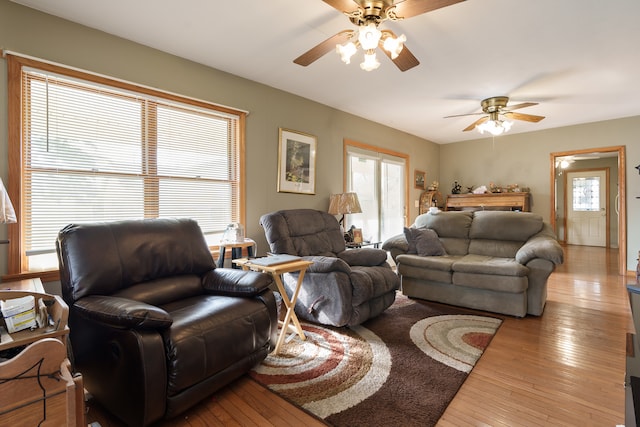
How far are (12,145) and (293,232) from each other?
7.24 ft

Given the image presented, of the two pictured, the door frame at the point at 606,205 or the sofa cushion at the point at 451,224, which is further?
the door frame at the point at 606,205

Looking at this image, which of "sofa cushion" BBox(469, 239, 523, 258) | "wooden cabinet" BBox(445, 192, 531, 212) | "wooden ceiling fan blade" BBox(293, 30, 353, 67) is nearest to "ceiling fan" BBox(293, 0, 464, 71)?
"wooden ceiling fan blade" BBox(293, 30, 353, 67)

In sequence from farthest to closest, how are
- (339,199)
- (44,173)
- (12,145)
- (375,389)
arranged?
1. (339,199)
2. (44,173)
3. (12,145)
4. (375,389)

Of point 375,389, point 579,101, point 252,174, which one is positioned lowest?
point 375,389

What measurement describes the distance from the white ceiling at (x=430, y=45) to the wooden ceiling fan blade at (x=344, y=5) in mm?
413

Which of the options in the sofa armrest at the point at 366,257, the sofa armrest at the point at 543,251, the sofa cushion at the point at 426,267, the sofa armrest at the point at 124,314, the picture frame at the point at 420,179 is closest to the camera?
the sofa armrest at the point at 124,314

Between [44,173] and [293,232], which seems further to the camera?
[293,232]

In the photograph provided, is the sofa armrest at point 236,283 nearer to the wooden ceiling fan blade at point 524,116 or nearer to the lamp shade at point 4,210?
the lamp shade at point 4,210

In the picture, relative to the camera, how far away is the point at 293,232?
324cm

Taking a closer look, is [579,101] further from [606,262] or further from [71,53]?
[71,53]

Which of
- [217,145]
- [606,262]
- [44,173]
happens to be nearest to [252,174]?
[217,145]

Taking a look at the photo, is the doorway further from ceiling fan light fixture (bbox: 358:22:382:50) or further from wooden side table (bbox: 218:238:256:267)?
ceiling fan light fixture (bbox: 358:22:382:50)

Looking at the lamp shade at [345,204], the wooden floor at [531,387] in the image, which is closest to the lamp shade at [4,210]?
the wooden floor at [531,387]

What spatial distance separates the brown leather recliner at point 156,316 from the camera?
1510mm
